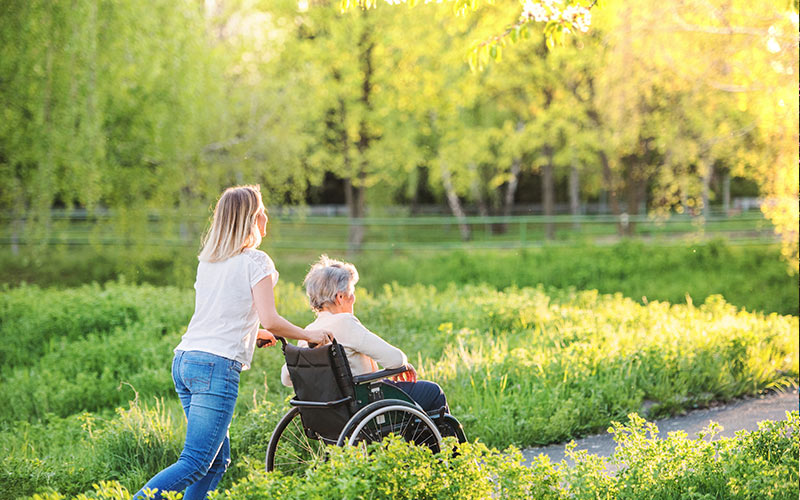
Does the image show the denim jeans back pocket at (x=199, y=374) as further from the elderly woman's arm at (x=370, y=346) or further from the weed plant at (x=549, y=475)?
the elderly woman's arm at (x=370, y=346)

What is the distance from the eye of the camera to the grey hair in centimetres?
436

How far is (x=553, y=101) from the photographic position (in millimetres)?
26016

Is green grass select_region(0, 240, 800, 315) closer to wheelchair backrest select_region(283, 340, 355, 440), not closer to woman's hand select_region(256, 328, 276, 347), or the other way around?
woman's hand select_region(256, 328, 276, 347)

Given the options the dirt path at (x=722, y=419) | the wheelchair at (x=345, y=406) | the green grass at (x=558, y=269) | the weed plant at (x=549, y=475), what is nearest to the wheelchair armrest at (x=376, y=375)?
the wheelchair at (x=345, y=406)

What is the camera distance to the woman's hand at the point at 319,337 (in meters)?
4.12

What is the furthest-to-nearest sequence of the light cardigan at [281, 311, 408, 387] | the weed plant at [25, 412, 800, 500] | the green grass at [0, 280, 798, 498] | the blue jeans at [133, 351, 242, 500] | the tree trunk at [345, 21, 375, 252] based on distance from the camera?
the tree trunk at [345, 21, 375, 252]
the green grass at [0, 280, 798, 498]
the light cardigan at [281, 311, 408, 387]
the blue jeans at [133, 351, 242, 500]
the weed plant at [25, 412, 800, 500]

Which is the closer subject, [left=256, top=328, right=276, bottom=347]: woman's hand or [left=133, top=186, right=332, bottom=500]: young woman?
[left=133, top=186, right=332, bottom=500]: young woman

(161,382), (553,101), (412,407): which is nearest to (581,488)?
(412,407)

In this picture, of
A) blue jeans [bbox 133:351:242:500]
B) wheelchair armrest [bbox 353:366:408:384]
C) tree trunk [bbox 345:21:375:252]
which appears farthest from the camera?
tree trunk [bbox 345:21:375:252]

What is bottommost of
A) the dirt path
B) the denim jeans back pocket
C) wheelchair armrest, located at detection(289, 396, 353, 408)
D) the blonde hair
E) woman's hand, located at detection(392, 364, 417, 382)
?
the dirt path

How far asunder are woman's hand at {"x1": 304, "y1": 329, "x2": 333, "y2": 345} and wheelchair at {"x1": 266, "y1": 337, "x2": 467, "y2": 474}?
5 centimetres

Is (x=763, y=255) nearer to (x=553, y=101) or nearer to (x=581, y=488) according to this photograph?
(x=553, y=101)

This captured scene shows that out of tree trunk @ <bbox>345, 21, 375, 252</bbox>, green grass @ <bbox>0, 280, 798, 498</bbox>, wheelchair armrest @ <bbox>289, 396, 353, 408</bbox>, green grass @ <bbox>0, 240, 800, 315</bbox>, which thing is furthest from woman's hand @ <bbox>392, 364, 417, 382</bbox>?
tree trunk @ <bbox>345, 21, 375, 252</bbox>

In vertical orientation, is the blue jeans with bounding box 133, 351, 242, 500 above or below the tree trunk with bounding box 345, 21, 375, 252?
below
